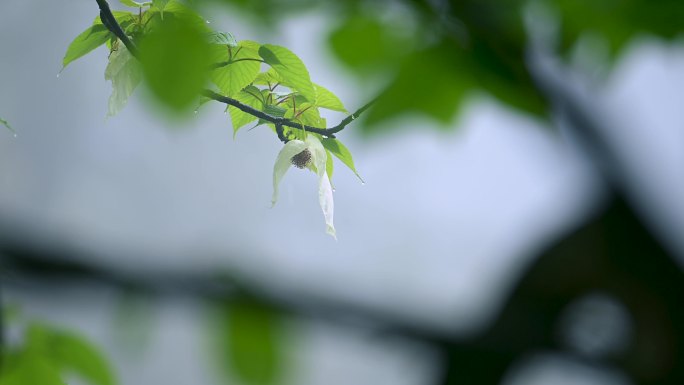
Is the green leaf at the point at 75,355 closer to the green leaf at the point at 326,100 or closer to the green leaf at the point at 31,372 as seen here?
the green leaf at the point at 31,372

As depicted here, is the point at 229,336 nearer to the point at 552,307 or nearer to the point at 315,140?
the point at 552,307

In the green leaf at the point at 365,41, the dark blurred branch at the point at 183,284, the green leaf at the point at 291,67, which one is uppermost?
the green leaf at the point at 291,67

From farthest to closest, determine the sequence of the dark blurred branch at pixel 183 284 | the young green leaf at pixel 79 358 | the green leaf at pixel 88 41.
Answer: the green leaf at pixel 88 41 < the young green leaf at pixel 79 358 < the dark blurred branch at pixel 183 284

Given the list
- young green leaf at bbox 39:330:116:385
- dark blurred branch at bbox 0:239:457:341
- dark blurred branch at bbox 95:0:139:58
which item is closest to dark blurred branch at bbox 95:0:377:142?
dark blurred branch at bbox 95:0:139:58

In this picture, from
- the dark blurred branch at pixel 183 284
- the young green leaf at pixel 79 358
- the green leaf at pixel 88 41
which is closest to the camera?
the dark blurred branch at pixel 183 284

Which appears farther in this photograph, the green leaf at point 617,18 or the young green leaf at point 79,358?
the young green leaf at point 79,358

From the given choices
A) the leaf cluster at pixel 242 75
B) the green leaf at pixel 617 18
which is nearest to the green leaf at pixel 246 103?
the leaf cluster at pixel 242 75

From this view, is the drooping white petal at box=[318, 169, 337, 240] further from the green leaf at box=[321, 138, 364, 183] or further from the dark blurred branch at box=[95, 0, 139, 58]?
Result: the dark blurred branch at box=[95, 0, 139, 58]

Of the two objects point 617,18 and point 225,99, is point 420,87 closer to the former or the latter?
point 617,18
